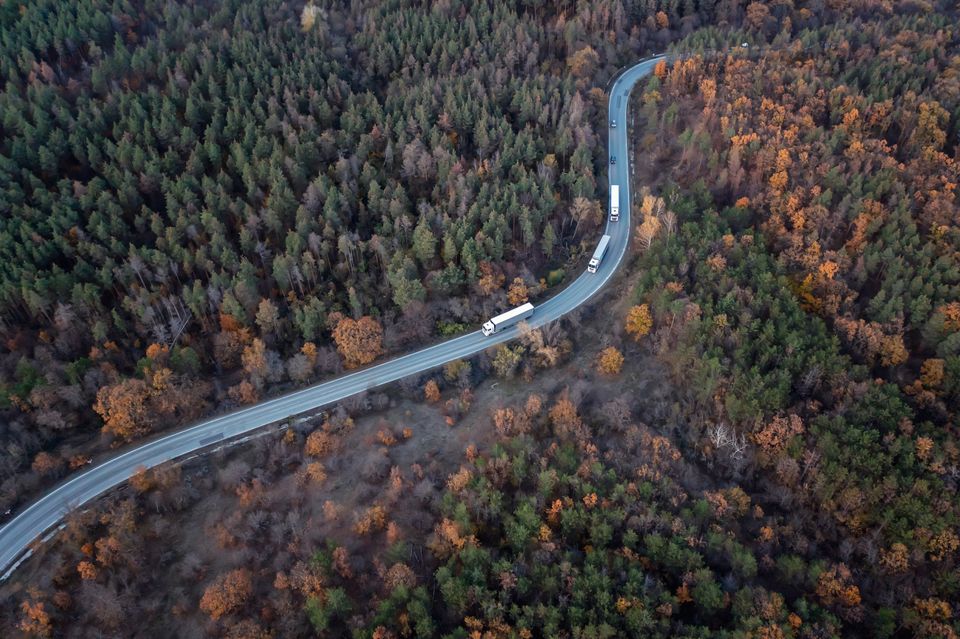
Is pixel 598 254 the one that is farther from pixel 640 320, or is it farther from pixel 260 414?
pixel 260 414

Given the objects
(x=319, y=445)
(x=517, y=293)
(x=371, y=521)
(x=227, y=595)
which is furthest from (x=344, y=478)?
(x=517, y=293)

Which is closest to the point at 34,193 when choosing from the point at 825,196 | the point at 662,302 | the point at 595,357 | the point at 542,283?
the point at 542,283

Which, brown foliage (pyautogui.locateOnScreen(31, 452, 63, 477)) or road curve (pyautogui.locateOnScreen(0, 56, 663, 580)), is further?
brown foliage (pyautogui.locateOnScreen(31, 452, 63, 477))

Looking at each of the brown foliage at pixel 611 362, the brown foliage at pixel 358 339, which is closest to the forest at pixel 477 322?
the brown foliage at pixel 358 339

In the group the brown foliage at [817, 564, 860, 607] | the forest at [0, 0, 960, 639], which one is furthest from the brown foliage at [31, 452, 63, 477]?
the brown foliage at [817, 564, 860, 607]

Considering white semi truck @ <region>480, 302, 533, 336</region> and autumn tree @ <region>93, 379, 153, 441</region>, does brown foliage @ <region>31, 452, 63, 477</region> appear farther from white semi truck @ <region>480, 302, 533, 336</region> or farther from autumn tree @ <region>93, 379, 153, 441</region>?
white semi truck @ <region>480, 302, 533, 336</region>

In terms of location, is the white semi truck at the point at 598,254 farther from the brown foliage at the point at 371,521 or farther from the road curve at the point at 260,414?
the brown foliage at the point at 371,521

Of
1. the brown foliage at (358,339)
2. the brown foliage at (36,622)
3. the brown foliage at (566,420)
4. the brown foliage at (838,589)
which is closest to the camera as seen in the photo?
the brown foliage at (36,622)

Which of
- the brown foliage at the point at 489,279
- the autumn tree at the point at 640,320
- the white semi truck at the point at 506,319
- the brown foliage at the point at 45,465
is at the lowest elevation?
the brown foliage at the point at 45,465
